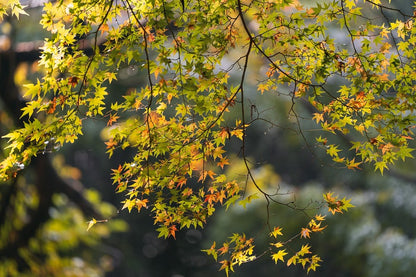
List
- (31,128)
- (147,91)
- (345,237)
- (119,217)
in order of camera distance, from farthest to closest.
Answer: (119,217), (345,237), (147,91), (31,128)

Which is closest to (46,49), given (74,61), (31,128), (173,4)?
(74,61)

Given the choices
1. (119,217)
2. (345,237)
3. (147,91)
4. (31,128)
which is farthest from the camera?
(119,217)

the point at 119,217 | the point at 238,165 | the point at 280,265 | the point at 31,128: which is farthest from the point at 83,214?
the point at 31,128

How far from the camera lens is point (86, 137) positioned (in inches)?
212

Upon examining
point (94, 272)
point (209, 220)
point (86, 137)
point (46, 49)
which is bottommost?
point (94, 272)

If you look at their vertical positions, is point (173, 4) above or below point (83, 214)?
above

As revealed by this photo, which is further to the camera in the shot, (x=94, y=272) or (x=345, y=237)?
(x=94, y=272)

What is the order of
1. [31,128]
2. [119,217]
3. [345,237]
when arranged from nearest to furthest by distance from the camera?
1. [31,128]
2. [345,237]
3. [119,217]

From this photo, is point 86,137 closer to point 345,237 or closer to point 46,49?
point 345,237

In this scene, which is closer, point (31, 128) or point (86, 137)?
point (31, 128)

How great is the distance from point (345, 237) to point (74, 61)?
3.70m

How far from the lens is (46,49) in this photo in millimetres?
2023

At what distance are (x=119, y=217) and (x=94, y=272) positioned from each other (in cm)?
67

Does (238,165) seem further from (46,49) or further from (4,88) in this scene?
(46,49)
